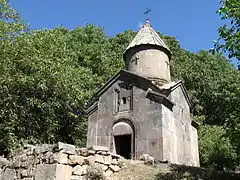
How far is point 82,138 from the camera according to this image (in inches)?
725

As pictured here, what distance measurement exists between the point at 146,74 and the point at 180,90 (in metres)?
1.81

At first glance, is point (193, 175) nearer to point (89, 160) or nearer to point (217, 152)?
point (89, 160)

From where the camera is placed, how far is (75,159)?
7352mm

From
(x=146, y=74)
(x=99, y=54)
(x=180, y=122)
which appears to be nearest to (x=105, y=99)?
(x=146, y=74)

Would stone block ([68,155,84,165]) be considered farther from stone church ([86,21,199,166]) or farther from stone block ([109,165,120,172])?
stone church ([86,21,199,166])

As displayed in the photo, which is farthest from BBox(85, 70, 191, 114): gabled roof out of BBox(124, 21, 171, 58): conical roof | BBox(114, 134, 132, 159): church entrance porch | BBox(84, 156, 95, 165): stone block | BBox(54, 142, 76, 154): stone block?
BBox(54, 142, 76, 154): stone block

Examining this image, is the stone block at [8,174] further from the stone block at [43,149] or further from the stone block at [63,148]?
the stone block at [63,148]

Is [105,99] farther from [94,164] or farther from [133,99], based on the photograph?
[94,164]

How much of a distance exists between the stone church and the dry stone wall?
326 centimetres

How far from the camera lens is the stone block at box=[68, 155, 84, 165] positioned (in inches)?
287

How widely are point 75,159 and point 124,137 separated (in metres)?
5.32

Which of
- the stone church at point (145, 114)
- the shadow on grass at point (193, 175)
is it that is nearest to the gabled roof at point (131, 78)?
the stone church at point (145, 114)

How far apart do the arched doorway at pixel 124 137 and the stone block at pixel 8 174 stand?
16.1 feet

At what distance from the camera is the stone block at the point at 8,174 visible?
7.98m
